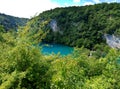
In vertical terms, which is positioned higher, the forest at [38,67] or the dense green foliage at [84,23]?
the forest at [38,67]

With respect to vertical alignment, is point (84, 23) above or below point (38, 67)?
below

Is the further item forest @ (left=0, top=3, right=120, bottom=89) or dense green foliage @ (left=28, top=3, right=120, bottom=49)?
dense green foliage @ (left=28, top=3, right=120, bottom=49)

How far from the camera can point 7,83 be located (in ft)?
43.3

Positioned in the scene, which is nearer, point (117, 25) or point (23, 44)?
point (23, 44)

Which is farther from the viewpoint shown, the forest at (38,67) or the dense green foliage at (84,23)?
the dense green foliage at (84,23)

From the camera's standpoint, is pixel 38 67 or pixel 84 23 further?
pixel 84 23

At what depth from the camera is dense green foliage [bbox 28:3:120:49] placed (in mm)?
133250

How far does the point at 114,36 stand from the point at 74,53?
97.5 metres

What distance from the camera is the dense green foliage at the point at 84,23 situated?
133250 mm

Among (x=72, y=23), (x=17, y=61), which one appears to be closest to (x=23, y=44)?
(x=17, y=61)

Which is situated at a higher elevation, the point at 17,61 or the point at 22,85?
the point at 17,61

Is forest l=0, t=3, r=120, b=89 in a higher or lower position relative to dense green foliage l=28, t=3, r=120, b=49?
higher

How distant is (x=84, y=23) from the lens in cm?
14662

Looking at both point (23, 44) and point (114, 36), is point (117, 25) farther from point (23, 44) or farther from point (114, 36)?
point (23, 44)
